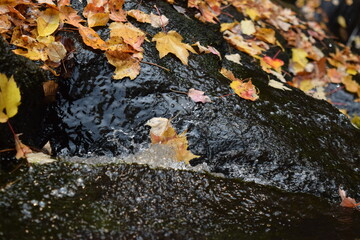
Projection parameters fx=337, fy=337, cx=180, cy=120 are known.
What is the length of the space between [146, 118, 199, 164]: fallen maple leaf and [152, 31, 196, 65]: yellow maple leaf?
497 millimetres

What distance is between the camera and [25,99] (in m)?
1.67

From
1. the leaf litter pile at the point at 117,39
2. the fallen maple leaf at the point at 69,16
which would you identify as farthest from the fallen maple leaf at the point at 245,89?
the fallen maple leaf at the point at 69,16

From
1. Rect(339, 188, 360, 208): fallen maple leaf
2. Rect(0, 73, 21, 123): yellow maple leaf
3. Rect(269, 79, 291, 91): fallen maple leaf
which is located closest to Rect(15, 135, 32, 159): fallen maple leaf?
Rect(0, 73, 21, 123): yellow maple leaf

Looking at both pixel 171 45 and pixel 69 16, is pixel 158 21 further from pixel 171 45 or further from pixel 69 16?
pixel 69 16

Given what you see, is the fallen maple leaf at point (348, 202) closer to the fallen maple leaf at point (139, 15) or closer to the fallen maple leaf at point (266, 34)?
the fallen maple leaf at point (139, 15)

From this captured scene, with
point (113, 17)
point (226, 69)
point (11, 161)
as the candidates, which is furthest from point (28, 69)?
point (226, 69)

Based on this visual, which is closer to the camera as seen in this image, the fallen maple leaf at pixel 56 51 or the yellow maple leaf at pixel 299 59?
the fallen maple leaf at pixel 56 51

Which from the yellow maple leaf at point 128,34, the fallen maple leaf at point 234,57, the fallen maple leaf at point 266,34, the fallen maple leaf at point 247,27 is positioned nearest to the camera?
the yellow maple leaf at point 128,34

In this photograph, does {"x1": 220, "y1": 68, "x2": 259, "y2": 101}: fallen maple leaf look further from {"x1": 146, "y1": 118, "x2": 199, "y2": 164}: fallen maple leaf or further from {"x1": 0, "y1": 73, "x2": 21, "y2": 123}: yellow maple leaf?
{"x1": 0, "y1": 73, "x2": 21, "y2": 123}: yellow maple leaf

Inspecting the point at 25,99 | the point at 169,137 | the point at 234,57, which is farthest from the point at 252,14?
the point at 25,99

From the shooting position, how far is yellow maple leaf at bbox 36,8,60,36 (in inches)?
73.9

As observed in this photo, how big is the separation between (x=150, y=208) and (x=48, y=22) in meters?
1.21

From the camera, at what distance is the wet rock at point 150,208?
128cm

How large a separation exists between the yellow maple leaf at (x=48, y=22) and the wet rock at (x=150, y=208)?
0.80 meters
